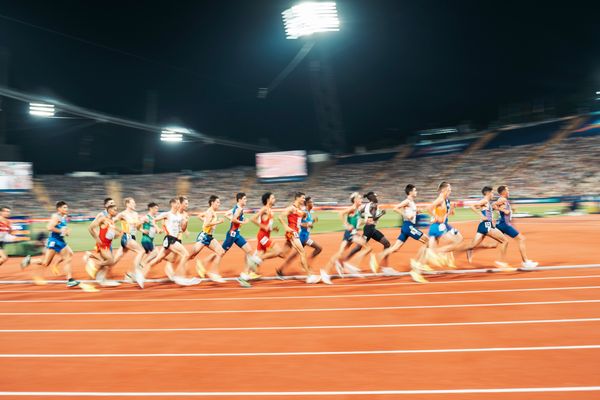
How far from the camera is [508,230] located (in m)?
10.6

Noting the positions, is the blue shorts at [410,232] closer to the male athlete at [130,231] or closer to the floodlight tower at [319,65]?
the male athlete at [130,231]

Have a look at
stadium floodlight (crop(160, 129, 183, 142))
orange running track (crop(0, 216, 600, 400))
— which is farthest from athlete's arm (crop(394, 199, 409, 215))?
stadium floodlight (crop(160, 129, 183, 142))

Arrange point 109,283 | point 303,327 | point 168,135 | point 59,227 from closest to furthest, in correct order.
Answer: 1. point 303,327
2. point 59,227
3. point 109,283
4. point 168,135

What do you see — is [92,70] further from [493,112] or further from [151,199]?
[493,112]

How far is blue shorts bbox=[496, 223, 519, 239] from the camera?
10.5 metres

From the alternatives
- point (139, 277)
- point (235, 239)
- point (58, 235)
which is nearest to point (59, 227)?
point (58, 235)

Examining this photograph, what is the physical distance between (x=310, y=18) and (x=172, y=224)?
119 feet

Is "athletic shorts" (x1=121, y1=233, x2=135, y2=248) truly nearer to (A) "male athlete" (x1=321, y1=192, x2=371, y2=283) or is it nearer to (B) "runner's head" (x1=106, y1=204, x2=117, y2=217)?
(B) "runner's head" (x1=106, y1=204, x2=117, y2=217)

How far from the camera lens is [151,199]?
165 feet

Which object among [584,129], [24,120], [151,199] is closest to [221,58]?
[151,199]

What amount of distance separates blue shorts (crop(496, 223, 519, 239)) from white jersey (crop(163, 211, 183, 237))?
296 inches

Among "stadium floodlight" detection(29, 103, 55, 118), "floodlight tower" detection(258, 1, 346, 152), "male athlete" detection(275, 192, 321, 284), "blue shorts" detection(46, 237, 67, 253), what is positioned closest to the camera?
"male athlete" detection(275, 192, 321, 284)

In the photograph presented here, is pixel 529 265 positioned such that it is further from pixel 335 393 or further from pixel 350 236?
pixel 335 393

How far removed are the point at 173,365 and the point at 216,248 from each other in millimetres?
5418
